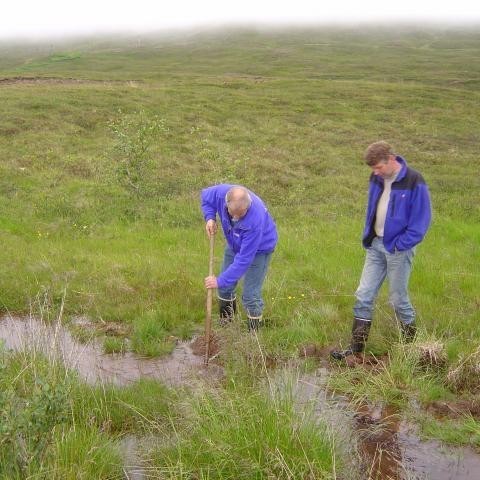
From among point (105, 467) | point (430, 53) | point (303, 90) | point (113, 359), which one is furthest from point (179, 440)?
point (430, 53)

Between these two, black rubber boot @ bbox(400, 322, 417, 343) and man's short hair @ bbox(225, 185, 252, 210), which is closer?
man's short hair @ bbox(225, 185, 252, 210)

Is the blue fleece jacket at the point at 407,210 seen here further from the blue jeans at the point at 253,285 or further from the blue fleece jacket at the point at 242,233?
the blue jeans at the point at 253,285

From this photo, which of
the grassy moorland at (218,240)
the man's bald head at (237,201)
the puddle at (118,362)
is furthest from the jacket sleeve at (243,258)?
the puddle at (118,362)

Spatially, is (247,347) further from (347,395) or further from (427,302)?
(427,302)

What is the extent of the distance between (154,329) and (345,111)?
2908cm

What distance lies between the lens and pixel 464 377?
241 inches

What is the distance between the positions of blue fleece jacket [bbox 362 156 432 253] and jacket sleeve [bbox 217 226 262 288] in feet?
4.73

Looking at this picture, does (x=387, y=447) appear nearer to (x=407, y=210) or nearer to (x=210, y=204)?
(x=407, y=210)

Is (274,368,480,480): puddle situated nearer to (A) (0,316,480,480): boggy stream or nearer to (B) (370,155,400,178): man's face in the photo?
(A) (0,316,480,480): boggy stream

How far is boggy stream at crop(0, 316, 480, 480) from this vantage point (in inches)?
191

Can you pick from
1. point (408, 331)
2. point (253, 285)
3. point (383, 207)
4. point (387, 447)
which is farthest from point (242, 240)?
point (387, 447)

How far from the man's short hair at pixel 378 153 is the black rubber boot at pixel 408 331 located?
214 cm

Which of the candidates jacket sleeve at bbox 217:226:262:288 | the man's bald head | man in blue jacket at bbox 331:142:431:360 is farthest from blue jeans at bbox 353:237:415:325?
the man's bald head

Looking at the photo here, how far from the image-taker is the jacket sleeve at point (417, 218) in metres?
6.15
